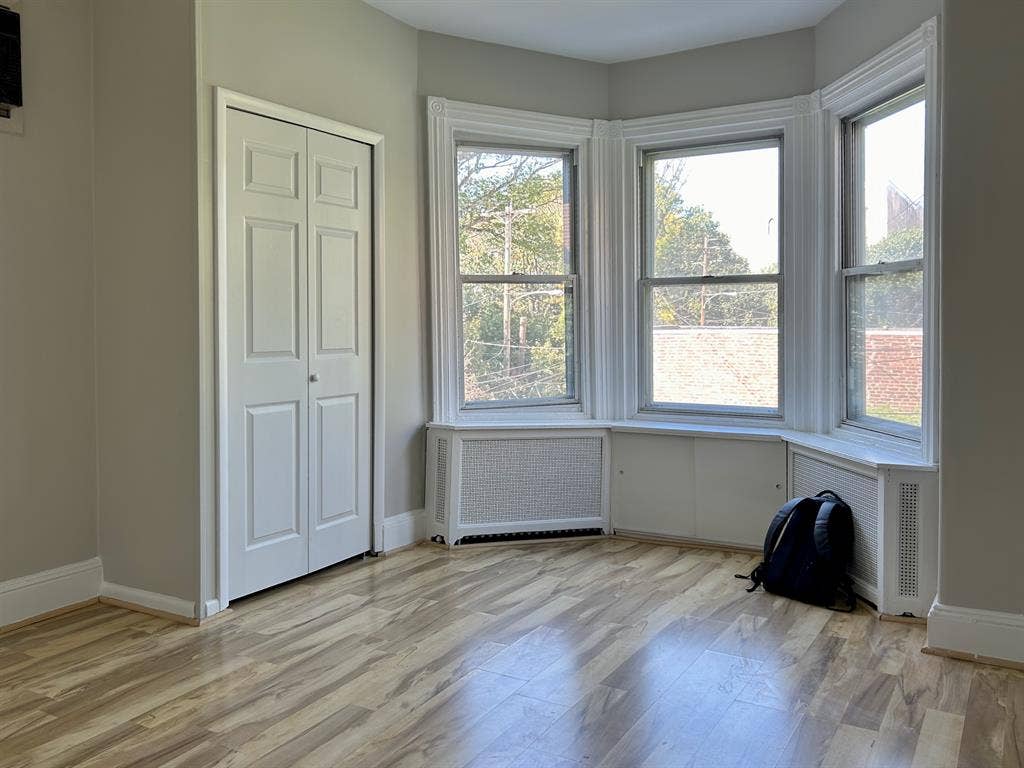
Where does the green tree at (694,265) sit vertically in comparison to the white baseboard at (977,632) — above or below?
above

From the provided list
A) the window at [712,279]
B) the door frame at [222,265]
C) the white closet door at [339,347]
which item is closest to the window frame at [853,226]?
the window at [712,279]

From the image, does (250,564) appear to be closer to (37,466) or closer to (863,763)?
(37,466)

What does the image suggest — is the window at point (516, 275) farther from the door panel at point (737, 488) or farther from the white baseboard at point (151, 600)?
the white baseboard at point (151, 600)

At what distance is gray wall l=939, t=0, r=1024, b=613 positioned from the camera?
9.83 ft

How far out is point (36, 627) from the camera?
3395 millimetres

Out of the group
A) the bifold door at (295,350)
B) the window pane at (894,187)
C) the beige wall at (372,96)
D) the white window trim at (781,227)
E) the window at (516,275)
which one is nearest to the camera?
the beige wall at (372,96)

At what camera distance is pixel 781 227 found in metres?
4.61

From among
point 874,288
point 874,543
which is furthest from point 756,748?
point 874,288

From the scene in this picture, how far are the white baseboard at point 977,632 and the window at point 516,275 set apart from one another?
2.43 meters

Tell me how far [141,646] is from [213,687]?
571 mm

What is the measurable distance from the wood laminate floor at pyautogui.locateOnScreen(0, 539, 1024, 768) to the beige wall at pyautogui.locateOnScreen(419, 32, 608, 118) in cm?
275

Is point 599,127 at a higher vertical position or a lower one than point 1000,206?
higher

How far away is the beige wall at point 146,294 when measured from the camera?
3.42 metres

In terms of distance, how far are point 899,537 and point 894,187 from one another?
5.44 ft
